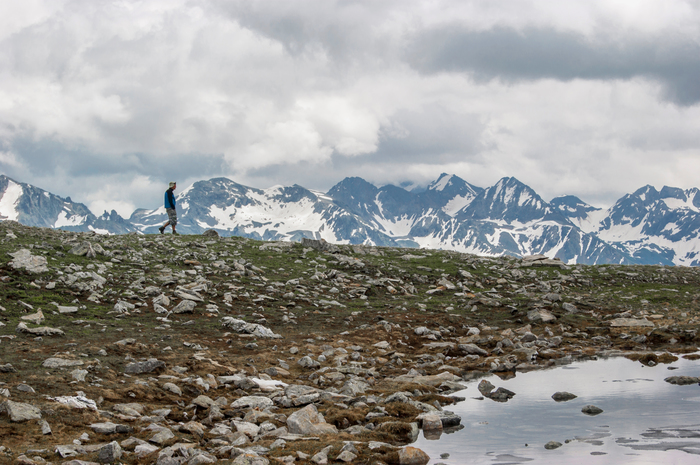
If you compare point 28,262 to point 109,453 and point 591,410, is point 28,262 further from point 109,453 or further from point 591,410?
point 591,410

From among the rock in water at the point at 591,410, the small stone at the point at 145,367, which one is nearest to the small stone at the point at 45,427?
the small stone at the point at 145,367

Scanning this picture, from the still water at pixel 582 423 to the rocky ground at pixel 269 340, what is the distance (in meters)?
0.74

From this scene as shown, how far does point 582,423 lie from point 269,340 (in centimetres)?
1030

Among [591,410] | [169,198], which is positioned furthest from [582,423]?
[169,198]

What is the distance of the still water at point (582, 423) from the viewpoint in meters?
8.31

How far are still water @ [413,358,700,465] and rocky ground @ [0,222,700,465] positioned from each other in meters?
0.74

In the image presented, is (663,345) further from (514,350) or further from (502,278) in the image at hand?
(502,278)

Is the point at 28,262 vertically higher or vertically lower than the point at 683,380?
higher

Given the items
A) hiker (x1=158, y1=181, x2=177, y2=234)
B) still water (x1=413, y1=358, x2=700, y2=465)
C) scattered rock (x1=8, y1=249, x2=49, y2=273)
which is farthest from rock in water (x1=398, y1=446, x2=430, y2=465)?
hiker (x1=158, y1=181, x2=177, y2=234)

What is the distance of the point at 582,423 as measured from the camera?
401 inches

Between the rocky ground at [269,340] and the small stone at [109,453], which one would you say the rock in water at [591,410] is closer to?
the rocky ground at [269,340]

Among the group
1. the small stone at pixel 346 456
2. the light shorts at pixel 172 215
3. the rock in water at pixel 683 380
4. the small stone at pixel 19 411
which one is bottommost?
the rock in water at pixel 683 380

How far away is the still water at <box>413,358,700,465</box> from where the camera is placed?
831 cm

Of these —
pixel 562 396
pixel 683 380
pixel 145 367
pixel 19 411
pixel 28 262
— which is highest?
pixel 28 262
